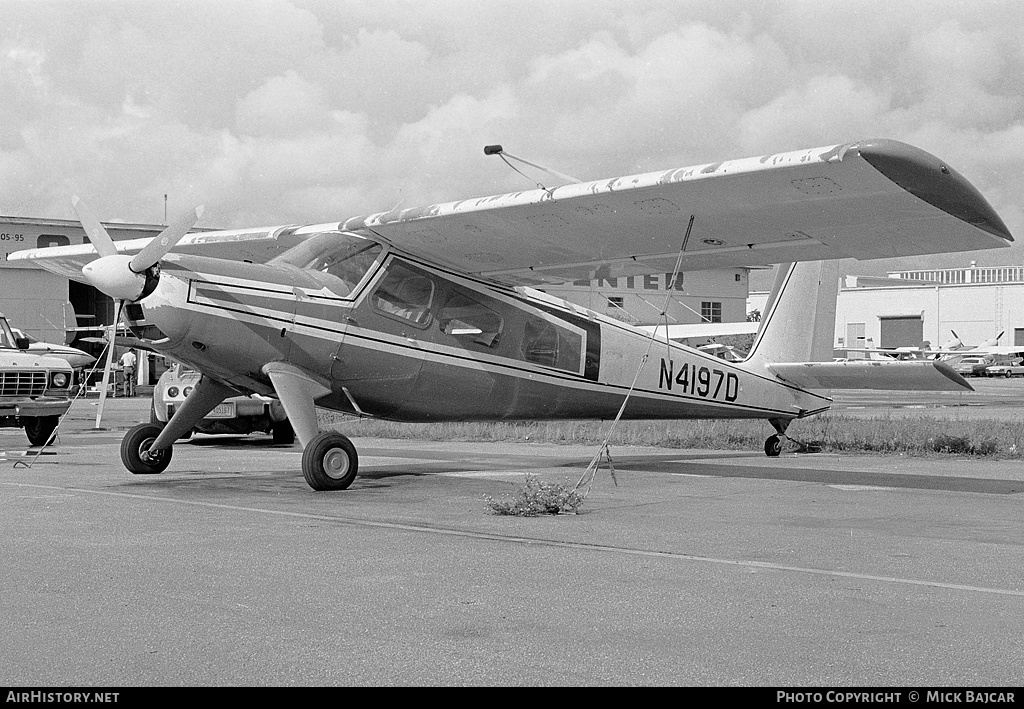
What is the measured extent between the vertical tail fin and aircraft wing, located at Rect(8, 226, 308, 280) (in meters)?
6.65

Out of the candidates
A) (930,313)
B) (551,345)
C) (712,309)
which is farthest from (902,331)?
(551,345)

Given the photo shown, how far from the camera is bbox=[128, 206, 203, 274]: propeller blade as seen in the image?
972 cm

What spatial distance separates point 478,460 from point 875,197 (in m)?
7.26

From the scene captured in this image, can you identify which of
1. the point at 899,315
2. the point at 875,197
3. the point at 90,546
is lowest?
the point at 90,546

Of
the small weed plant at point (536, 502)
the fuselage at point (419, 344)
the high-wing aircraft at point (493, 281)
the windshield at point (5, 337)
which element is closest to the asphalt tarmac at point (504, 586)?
the small weed plant at point (536, 502)

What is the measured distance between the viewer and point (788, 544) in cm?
711

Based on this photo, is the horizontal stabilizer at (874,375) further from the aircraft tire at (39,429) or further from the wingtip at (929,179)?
the aircraft tire at (39,429)

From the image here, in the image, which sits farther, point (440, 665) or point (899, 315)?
point (899, 315)

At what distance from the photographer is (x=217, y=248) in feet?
46.2

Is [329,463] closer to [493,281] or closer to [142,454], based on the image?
[142,454]

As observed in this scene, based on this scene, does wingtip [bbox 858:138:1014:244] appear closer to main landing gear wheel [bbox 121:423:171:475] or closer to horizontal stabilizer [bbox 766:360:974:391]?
horizontal stabilizer [bbox 766:360:974:391]

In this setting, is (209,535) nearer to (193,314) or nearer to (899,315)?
(193,314)

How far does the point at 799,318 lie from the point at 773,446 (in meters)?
1.92
